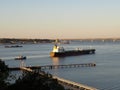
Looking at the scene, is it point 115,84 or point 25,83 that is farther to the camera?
point 115,84

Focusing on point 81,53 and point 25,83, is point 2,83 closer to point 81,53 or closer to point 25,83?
point 25,83

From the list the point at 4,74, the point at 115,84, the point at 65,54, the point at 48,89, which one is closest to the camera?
the point at 48,89

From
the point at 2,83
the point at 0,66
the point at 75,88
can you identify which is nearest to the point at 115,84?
the point at 75,88

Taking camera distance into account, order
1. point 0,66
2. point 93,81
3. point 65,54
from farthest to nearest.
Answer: point 65,54 → point 93,81 → point 0,66

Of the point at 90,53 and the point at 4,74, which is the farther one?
the point at 90,53

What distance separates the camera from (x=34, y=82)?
1525 cm

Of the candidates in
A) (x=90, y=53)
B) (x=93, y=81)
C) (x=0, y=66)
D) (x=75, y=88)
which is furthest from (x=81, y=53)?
(x=0, y=66)

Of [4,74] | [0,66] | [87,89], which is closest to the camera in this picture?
[4,74]

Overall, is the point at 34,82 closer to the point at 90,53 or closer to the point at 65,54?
the point at 65,54

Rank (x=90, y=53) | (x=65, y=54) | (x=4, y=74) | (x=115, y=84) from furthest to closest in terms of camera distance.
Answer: (x=90, y=53)
(x=65, y=54)
(x=115, y=84)
(x=4, y=74)

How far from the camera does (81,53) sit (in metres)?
115

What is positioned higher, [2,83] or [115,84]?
[2,83]

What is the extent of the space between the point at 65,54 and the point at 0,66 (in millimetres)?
84922

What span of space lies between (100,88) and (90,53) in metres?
83.8
